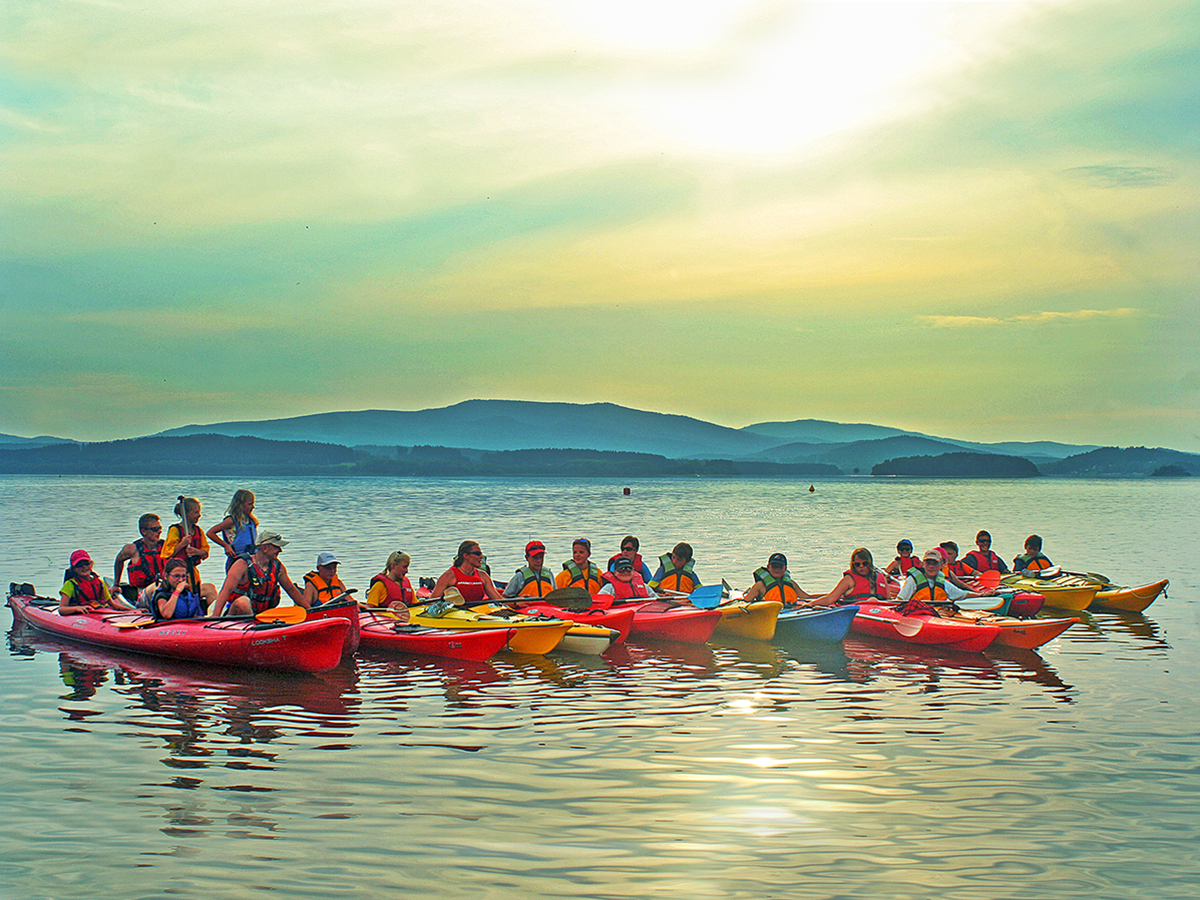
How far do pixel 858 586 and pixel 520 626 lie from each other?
6.64m

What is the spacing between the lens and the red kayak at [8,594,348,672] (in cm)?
1440

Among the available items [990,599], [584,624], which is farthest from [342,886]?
[990,599]

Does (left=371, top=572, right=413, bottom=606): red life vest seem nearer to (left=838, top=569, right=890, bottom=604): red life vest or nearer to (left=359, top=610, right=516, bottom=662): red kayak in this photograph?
(left=359, top=610, right=516, bottom=662): red kayak

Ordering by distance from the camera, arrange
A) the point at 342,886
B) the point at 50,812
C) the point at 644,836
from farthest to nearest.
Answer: the point at 50,812
the point at 644,836
the point at 342,886

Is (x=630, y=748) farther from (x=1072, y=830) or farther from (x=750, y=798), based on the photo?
(x=1072, y=830)

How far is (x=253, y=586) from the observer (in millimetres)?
15539

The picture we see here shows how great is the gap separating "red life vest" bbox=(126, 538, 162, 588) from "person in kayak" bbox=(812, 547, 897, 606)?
11.5m

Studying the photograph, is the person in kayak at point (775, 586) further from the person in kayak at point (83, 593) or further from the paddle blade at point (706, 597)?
the person in kayak at point (83, 593)

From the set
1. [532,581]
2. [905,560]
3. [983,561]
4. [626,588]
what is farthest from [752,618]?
[983,561]

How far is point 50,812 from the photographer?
8.88 m

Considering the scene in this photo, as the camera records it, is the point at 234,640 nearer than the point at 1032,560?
Yes

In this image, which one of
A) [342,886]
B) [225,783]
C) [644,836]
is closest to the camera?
[342,886]

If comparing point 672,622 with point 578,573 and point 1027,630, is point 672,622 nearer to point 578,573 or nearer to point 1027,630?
point 578,573

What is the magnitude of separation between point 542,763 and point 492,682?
169 inches
